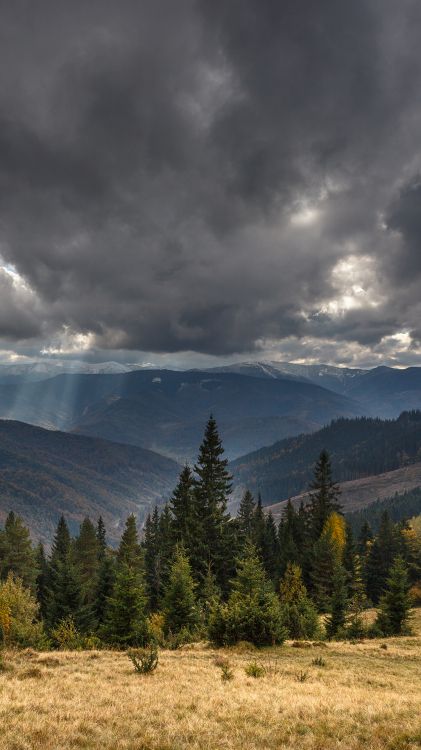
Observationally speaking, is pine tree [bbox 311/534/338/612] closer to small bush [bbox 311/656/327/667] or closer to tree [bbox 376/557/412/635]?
tree [bbox 376/557/412/635]

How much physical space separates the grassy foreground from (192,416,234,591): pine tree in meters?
27.3

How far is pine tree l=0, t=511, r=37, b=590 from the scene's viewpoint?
6525 cm

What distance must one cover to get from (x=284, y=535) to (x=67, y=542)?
41.1 m

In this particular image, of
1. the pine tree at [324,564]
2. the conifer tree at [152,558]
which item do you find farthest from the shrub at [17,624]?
the pine tree at [324,564]

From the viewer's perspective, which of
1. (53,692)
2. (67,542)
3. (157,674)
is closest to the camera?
(53,692)

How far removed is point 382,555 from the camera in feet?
251

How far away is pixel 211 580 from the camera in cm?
4122

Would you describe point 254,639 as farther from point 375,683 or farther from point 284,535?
point 284,535

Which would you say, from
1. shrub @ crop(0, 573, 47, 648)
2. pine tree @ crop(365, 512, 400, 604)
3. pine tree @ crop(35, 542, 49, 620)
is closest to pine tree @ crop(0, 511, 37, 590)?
pine tree @ crop(35, 542, 49, 620)

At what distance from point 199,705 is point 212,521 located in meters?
36.2

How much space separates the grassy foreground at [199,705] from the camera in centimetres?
959

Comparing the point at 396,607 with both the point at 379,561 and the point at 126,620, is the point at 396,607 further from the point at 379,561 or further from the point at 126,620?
the point at 379,561

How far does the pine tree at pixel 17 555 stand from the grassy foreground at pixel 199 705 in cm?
5365

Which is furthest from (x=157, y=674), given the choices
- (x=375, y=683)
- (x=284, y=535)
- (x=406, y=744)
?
(x=284, y=535)
